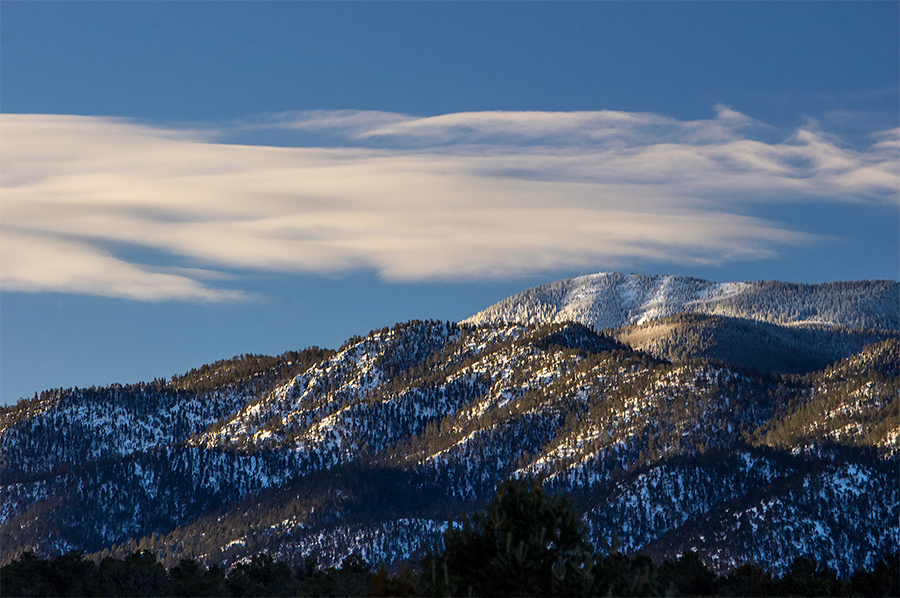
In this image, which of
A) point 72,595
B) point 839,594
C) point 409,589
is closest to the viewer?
point 409,589

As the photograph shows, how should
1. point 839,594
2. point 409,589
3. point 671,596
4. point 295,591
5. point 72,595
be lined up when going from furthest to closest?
point 295,591
point 839,594
point 72,595
point 409,589
point 671,596

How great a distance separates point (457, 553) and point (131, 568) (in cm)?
10115

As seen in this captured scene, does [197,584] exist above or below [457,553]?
below

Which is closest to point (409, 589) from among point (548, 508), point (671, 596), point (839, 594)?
point (548, 508)

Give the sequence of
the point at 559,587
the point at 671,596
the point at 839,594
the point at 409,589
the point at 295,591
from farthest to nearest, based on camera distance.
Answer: the point at 295,591, the point at 839,594, the point at 409,589, the point at 559,587, the point at 671,596

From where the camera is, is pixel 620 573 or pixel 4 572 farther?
pixel 4 572

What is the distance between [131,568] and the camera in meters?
150

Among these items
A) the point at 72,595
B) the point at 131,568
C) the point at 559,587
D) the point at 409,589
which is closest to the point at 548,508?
the point at 559,587

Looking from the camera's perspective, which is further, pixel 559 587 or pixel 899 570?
pixel 899 570

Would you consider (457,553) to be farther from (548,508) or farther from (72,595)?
(72,595)

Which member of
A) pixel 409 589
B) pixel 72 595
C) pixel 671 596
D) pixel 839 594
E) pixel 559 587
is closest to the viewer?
pixel 671 596

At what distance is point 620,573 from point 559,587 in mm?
7470

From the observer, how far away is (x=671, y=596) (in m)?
52.5

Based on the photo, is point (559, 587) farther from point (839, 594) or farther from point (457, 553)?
point (839, 594)
